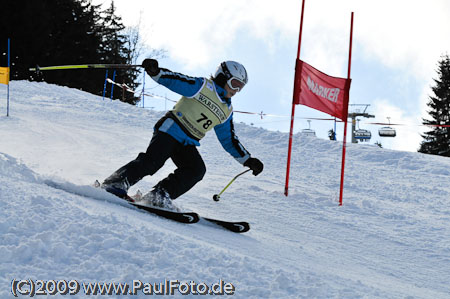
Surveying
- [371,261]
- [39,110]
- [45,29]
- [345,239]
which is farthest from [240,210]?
[45,29]

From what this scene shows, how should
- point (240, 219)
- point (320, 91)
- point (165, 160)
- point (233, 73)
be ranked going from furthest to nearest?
point (320, 91), point (240, 219), point (233, 73), point (165, 160)

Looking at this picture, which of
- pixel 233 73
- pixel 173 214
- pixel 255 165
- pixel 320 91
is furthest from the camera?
pixel 320 91

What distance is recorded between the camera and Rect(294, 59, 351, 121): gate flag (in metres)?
6.29

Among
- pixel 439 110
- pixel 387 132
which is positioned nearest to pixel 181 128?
pixel 387 132

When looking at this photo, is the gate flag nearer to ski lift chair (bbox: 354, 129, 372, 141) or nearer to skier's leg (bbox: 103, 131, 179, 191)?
skier's leg (bbox: 103, 131, 179, 191)

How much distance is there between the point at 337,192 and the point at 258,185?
4.03ft

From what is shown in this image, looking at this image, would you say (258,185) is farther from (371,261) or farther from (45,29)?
(45,29)

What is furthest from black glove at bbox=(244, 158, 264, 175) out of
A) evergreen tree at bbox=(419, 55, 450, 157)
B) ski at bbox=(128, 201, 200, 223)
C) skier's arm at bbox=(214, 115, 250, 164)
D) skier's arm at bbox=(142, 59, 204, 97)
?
evergreen tree at bbox=(419, 55, 450, 157)

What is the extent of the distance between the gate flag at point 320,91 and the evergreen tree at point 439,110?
2763 cm

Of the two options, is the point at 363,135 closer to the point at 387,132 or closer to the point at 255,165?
the point at 387,132

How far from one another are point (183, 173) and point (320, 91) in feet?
10.4

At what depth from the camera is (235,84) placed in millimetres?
4020

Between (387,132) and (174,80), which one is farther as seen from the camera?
(387,132)

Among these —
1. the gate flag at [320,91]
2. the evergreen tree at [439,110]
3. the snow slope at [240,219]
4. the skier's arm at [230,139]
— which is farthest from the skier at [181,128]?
the evergreen tree at [439,110]
